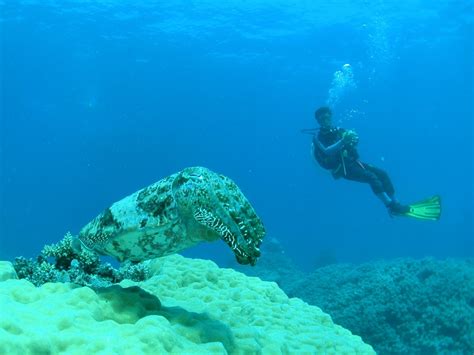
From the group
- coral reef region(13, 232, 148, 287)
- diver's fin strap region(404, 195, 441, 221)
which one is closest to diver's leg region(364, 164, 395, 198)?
diver's fin strap region(404, 195, 441, 221)

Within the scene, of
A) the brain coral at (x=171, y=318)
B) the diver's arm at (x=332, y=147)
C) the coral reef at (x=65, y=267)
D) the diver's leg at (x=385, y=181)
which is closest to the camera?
the brain coral at (x=171, y=318)

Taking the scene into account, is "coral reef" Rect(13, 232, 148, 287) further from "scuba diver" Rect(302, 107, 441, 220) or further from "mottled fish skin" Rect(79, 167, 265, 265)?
"scuba diver" Rect(302, 107, 441, 220)

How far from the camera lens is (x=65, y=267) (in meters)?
4.46

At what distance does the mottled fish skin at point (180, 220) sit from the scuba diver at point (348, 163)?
8.53m

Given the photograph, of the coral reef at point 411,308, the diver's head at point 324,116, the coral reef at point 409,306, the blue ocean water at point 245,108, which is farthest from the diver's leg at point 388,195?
the blue ocean water at point 245,108

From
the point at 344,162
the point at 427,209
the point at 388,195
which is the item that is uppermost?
the point at 344,162

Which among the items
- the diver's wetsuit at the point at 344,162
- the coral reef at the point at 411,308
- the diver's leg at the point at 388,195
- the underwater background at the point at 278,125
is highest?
the underwater background at the point at 278,125

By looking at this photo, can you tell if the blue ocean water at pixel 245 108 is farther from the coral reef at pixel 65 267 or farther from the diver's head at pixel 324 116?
the coral reef at pixel 65 267

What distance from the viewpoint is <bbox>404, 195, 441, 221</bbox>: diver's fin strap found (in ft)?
35.9

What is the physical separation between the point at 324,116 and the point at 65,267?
8.94 m

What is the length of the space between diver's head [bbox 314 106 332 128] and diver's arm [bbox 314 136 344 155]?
1.51 feet

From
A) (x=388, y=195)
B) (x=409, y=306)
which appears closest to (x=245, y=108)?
(x=388, y=195)

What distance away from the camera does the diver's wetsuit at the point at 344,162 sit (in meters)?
11.9

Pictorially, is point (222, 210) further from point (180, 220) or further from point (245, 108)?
point (245, 108)
